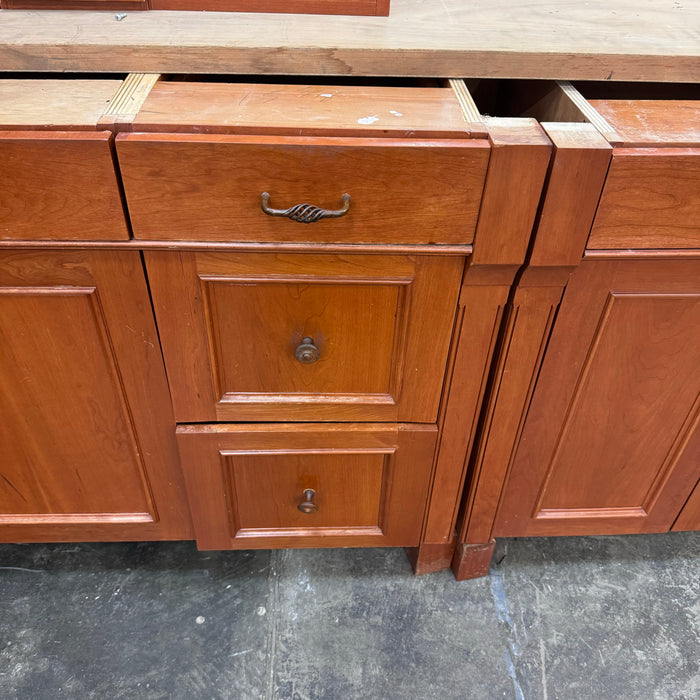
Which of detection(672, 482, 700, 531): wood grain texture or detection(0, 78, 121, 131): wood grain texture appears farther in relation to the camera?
detection(672, 482, 700, 531): wood grain texture

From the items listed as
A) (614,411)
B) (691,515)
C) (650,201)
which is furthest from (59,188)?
(691,515)

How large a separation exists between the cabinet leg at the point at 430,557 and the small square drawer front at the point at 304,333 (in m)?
0.34

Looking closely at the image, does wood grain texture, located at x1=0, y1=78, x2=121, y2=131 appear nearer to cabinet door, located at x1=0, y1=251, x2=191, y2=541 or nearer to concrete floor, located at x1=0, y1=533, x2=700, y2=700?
cabinet door, located at x1=0, y1=251, x2=191, y2=541

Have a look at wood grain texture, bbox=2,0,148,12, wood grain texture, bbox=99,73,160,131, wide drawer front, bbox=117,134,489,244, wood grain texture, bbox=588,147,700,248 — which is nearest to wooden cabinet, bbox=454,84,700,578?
wood grain texture, bbox=588,147,700,248

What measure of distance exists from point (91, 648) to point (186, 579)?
17 cm

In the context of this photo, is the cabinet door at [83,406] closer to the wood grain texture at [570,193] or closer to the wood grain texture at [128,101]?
the wood grain texture at [128,101]

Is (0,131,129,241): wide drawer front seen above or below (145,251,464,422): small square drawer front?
above

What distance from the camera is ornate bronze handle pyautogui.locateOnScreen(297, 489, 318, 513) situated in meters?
0.89

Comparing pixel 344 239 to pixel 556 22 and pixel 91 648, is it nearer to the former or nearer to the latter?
pixel 556 22

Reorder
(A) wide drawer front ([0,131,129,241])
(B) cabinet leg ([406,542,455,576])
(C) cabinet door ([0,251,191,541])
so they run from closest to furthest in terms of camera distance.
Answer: (A) wide drawer front ([0,131,129,241])
(C) cabinet door ([0,251,191,541])
(B) cabinet leg ([406,542,455,576])

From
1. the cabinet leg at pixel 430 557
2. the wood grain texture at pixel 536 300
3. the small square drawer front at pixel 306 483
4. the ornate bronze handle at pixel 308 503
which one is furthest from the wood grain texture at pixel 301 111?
the cabinet leg at pixel 430 557

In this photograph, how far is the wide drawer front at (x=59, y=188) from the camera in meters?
0.56

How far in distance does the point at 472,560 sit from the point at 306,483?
13.7 inches

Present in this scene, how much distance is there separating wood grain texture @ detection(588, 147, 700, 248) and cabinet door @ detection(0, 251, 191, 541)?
49 centimetres
